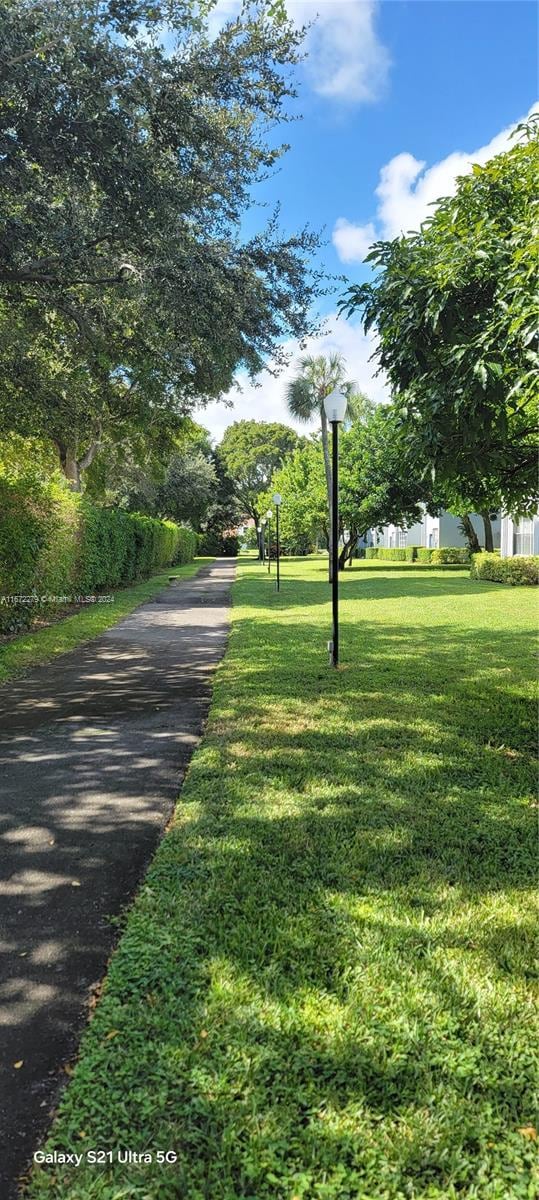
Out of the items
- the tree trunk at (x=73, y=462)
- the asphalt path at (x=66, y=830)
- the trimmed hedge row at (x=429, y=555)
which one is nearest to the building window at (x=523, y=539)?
the trimmed hedge row at (x=429, y=555)

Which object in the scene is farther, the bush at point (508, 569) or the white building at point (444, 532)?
the white building at point (444, 532)

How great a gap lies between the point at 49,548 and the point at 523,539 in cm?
1668

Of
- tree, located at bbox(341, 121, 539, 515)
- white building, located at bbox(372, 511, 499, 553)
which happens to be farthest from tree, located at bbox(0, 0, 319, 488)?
white building, located at bbox(372, 511, 499, 553)

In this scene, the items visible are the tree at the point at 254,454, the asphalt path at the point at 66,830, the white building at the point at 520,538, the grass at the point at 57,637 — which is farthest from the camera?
the tree at the point at 254,454

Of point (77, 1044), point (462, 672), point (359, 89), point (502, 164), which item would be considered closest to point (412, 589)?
point (462, 672)

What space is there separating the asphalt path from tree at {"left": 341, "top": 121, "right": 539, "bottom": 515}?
2.86 meters

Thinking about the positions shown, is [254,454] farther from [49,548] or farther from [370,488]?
[49,548]

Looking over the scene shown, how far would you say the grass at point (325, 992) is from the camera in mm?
1543

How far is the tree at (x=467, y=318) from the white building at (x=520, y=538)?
17700 mm

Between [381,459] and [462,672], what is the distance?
19.3 metres

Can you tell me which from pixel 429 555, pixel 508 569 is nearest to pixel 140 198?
pixel 508 569

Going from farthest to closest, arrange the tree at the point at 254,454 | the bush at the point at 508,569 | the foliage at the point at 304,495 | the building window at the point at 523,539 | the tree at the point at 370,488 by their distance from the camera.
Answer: the tree at the point at 254,454, the foliage at the point at 304,495, the tree at the point at 370,488, the building window at the point at 523,539, the bush at the point at 508,569

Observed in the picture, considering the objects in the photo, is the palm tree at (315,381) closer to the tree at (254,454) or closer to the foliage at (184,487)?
the foliage at (184,487)

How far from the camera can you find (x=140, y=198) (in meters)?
Result: 6.27
